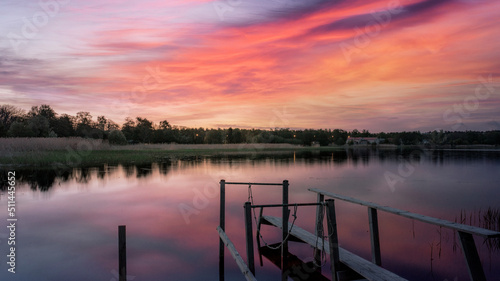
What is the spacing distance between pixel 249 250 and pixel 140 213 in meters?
11.2

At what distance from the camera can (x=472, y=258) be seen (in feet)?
19.4

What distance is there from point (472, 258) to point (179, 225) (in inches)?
501

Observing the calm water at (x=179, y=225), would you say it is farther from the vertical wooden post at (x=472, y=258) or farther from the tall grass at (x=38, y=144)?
the tall grass at (x=38, y=144)

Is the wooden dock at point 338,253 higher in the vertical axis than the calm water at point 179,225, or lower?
higher

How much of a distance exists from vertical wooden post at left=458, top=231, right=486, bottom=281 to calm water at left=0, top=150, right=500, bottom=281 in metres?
4.67

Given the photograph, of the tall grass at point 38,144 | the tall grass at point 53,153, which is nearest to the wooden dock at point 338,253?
the tall grass at point 53,153

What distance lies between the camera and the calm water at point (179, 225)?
1074cm

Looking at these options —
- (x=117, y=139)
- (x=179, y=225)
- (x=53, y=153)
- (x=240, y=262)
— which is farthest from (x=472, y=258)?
(x=117, y=139)

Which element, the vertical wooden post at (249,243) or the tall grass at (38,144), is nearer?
the vertical wooden post at (249,243)

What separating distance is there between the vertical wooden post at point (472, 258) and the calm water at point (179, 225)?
4.67 metres

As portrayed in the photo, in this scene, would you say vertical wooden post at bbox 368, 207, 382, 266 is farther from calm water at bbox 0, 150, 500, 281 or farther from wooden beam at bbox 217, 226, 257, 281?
wooden beam at bbox 217, 226, 257, 281

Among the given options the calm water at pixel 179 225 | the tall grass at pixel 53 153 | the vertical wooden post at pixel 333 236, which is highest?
the tall grass at pixel 53 153

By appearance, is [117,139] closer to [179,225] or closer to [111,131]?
[111,131]

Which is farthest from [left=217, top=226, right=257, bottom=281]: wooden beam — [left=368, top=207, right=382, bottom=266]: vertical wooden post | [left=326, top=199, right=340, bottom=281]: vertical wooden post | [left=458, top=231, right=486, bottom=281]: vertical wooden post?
[left=458, top=231, right=486, bottom=281]: vertical wooden post
